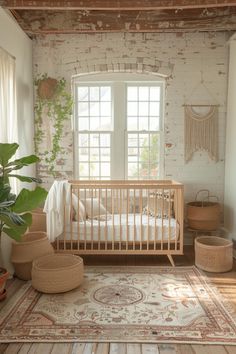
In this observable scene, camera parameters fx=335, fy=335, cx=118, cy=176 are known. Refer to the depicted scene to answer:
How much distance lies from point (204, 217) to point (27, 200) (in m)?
2.36

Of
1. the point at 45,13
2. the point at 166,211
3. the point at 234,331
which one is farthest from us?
the point at 166,211

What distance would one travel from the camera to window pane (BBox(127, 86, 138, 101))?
15.4 ft

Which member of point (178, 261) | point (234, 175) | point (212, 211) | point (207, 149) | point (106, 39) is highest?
point (106, 39)

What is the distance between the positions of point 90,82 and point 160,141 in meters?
1.28

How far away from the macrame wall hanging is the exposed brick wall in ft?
0.24

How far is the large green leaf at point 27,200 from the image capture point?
2771mm

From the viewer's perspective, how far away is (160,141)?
188 inches

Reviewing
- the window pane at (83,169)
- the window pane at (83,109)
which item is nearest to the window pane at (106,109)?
the window pane at (83,109)

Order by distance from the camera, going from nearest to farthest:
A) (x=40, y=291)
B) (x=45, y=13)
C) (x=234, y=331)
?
1. (x=234, y=331)
2. (x=40, y=291)
3. (x=45, y=13)

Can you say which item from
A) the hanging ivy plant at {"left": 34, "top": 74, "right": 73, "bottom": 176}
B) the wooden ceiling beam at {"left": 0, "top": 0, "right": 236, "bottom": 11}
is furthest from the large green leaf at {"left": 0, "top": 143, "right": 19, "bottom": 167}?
the hanging ivy plant at {"left": 34, "top": 74, "right": 73, "bottom": 176}

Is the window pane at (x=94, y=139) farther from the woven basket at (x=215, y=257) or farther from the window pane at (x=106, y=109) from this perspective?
the woven basket at (x=215, y=257)

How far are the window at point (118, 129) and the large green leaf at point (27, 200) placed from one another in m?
1.97

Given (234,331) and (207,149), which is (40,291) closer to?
(234,331)

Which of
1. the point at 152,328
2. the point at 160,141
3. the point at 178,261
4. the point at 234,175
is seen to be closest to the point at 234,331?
the point at 152,328
